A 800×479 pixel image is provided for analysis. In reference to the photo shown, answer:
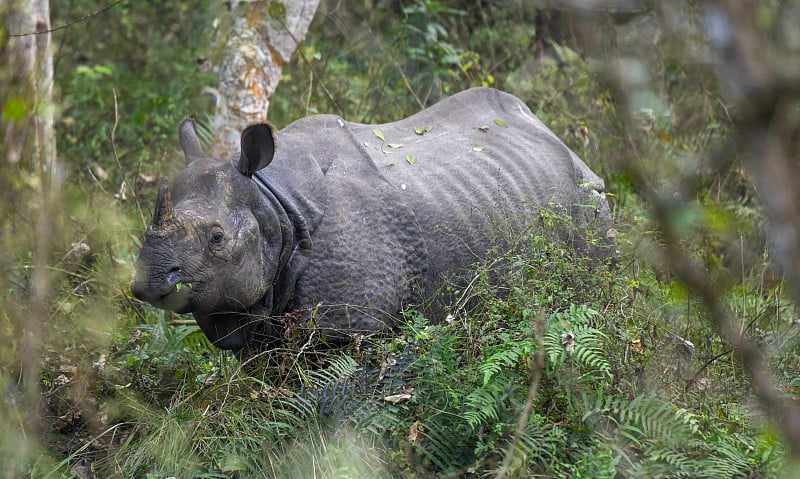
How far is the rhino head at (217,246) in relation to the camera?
4469 mm

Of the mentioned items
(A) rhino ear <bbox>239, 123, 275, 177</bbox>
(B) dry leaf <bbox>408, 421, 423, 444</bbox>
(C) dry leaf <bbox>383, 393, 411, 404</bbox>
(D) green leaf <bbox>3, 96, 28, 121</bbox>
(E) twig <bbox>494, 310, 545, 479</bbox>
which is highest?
(D) green leaf <bbox>3, 96, 28, 121</bbox>

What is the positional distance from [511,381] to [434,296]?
2.51ft

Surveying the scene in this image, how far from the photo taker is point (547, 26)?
10.0 m

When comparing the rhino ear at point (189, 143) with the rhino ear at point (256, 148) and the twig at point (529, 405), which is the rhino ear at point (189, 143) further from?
the twig at point (529, 405)

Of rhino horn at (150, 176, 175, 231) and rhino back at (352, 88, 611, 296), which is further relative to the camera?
rhino back at (352, 88, 611, 296)

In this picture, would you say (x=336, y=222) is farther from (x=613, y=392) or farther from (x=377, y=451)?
(x=613, y=392)

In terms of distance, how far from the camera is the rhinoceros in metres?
4.60

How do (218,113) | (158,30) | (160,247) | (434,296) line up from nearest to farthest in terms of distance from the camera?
(160,247) → (434,296) → (218,113) → (158,30)

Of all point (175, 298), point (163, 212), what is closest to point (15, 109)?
point (163, 212)

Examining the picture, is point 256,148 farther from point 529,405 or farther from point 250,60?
point 250,60

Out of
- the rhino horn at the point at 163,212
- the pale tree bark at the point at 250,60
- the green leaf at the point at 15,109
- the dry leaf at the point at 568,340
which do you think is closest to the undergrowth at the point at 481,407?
the dry leaf at the point at 568,340

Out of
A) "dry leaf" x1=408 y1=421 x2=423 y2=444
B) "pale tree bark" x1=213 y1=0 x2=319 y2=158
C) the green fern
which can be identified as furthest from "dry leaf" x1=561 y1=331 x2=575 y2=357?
"pale tree bark" x1=213 y1=0 x2=319 y2=158

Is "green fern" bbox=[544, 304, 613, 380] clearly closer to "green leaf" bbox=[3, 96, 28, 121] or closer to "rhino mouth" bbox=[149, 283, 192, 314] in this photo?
"rhino mouth" bbox=[149, 283, 192, 314]

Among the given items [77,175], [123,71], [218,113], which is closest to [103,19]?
[123,71]
